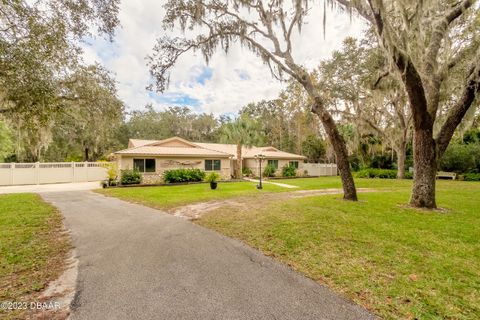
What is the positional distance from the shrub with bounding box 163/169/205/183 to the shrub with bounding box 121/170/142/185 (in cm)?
182

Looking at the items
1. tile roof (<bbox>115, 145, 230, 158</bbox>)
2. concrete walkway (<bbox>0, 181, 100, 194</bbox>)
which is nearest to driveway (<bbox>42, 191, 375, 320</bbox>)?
concrete walkway (<bbox>0, 181, 100, 194</bbox>)

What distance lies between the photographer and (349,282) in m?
2.90

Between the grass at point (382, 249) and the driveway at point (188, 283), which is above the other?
the grass at point (382, 249)

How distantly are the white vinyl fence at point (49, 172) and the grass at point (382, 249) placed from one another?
15237 millimetres

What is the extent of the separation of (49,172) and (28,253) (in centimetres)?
1780

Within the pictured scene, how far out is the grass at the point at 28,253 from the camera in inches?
111

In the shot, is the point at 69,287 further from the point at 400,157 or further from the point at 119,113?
the point at 400,157

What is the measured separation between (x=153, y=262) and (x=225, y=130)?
56.1 ft

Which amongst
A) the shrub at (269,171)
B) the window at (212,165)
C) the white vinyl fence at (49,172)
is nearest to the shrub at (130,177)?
the white vinyl fence at (49,172)

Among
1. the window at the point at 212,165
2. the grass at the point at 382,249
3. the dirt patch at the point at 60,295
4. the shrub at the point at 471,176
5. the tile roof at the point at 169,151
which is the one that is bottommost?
the dirt patch at the point at 60,295

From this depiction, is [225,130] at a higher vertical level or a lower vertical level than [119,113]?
higher

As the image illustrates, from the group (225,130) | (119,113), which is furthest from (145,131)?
(119,113)

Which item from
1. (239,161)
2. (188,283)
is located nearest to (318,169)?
(239,161)

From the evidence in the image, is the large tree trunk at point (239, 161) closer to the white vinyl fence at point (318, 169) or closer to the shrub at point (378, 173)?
the white vinyl fence at point (318, 169)
